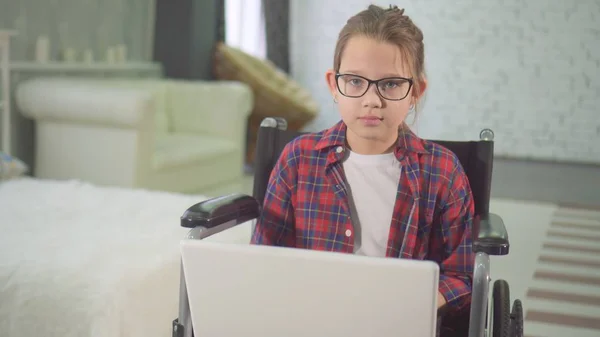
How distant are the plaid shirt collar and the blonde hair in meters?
0.08

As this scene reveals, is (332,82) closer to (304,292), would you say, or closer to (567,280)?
(304,292)

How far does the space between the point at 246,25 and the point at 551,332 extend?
4005 mm

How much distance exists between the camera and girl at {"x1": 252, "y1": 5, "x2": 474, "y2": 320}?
4.36ft

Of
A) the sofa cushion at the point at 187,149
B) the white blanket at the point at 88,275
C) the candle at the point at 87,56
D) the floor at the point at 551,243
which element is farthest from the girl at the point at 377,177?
the candle at the point at 87,56

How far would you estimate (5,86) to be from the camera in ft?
11.9

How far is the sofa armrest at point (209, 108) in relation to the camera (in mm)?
4371

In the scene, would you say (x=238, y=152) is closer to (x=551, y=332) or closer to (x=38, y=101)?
(x=38, y=101)

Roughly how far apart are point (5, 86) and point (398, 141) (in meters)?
2.62

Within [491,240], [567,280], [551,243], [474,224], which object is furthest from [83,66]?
[491,240]

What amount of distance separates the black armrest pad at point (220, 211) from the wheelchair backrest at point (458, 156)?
0.45 feet

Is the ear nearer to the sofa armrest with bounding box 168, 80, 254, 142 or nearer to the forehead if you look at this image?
the forehead

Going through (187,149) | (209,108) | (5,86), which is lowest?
(187,149)

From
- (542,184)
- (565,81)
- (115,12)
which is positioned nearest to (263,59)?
(115,12)

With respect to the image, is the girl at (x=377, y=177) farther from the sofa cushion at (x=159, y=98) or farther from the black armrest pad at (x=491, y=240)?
the sofa cushion at (x=159, y=98)
